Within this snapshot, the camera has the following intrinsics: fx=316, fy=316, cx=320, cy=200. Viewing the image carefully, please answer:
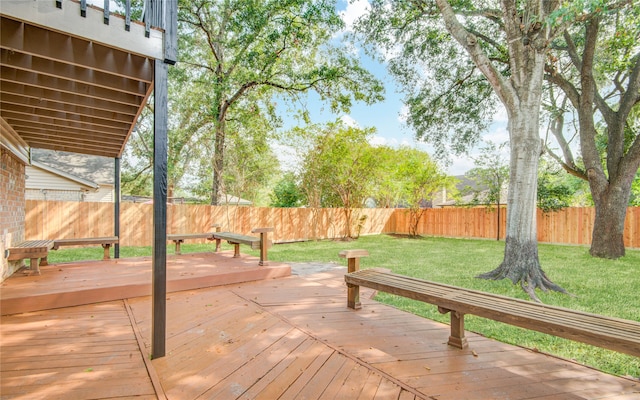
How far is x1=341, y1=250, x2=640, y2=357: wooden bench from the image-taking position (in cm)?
166

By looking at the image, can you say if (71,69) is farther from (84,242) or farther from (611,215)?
(611,215)

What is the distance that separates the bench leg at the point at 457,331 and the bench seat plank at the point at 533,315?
0.10m

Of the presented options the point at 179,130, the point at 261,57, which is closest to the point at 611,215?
the point at 261,57

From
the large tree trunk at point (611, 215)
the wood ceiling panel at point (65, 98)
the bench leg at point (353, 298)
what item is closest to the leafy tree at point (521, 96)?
the bench leg at point (353, 298)

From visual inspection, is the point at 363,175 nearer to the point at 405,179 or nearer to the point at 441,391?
the point at 405,179

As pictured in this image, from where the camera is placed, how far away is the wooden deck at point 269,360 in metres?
1.84

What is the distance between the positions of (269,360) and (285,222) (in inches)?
382

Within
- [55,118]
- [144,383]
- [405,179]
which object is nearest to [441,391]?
[144,383]

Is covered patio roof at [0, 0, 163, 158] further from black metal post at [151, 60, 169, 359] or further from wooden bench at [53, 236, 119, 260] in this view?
wooden bench at [53, 236, 119, 260]

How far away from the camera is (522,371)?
2.10 m

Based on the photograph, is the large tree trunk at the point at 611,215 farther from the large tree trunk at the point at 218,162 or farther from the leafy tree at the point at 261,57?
the large tree trunk at the point at 218,162

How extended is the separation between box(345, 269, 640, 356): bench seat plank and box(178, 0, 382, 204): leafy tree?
8.47 m

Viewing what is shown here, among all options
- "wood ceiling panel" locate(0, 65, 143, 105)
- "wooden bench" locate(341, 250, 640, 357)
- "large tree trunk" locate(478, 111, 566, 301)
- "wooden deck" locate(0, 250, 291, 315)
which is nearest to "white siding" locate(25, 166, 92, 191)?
"wooden deck" locate(0, 250, 291, 315)

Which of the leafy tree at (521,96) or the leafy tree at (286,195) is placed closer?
the leafy tree at (521,96)
